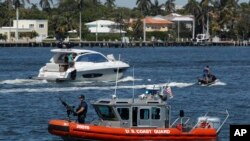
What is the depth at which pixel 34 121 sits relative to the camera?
56.2m

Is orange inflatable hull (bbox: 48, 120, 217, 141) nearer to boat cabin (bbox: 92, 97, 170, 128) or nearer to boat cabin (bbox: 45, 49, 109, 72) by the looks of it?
boat cabin (bbox: 92, 97, 170, 128)

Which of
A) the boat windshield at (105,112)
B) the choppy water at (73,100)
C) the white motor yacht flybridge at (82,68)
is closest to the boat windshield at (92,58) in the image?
the white motor yacht flybridge at (82,68)

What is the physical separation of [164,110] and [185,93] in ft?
108

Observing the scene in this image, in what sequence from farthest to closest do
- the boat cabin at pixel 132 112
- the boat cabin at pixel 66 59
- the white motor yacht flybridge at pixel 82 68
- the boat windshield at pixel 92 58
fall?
1. the boat windshield at pixel 92 58
2. the boat cabin at pixel 66 59
3. the white motor yacht flybridge at pixel 82 68
4. the boat cabin at pixel 132 112

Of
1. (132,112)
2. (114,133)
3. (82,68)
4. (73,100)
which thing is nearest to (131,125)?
(132,112)

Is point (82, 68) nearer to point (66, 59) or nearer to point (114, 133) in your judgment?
point (66, 59)

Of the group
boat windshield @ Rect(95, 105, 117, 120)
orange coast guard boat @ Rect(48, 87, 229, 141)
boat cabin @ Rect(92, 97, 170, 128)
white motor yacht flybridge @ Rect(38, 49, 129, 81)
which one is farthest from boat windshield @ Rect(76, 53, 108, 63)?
boat cabin @ Rect(92, 97, 170, 128)

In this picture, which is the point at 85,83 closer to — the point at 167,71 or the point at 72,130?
the point at 167,71

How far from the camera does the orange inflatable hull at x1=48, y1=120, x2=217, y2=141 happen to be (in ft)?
139

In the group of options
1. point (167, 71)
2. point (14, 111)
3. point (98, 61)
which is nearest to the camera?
point (14, 111)

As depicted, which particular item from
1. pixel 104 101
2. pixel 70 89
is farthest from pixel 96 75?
pixel 104 101

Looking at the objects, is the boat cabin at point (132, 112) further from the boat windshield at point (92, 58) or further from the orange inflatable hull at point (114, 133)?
the boat windshield at point (92, 58)

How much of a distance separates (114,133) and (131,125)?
1.10m

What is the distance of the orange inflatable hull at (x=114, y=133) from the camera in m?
42.5
